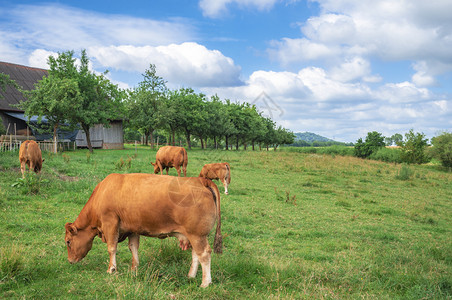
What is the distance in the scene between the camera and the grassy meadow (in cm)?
482

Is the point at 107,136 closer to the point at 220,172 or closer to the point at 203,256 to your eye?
A: the point at 220,172

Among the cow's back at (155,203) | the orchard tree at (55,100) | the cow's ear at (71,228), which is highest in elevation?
the orchard tree at (55,100)

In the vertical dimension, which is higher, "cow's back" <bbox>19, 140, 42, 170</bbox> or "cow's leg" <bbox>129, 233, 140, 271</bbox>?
"cow's back" <bbox>19, 140, 42, 170</bbox>

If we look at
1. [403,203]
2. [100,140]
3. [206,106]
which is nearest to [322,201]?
[403,203]

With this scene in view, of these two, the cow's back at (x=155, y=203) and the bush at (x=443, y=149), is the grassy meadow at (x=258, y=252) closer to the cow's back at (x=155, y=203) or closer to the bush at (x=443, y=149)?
the cow's back at (x=155, y=203)

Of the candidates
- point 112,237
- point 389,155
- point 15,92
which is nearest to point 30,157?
point 112,237

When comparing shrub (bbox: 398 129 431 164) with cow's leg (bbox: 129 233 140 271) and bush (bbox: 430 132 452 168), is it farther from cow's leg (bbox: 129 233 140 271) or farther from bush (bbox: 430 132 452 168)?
cow's leg (bbox: 129 233 140 271)

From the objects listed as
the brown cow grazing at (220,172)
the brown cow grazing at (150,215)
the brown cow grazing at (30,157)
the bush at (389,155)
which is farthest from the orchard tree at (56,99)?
the bush at (389,155)

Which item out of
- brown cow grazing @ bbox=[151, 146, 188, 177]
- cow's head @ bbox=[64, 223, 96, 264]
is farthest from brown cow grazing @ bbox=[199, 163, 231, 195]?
cow's head @ bbox=[64, 223, 96, 264]

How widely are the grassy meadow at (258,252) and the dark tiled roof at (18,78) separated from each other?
25690 mm

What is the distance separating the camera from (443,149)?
4616cm

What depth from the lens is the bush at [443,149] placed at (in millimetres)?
45094

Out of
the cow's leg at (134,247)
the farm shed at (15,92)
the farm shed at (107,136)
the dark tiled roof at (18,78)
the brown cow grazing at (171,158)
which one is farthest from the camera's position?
the farm shed at (107,136)

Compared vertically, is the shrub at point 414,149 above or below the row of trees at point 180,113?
below
